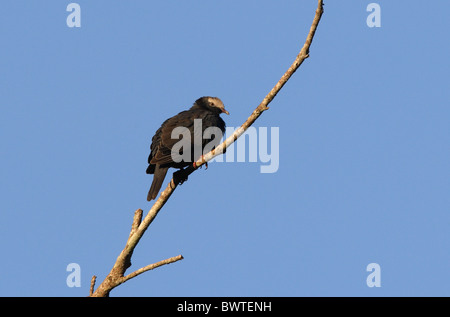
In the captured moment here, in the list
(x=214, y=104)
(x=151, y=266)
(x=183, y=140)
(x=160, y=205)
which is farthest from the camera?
(x=214, y=104)

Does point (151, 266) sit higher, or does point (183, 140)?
point (183, 140)

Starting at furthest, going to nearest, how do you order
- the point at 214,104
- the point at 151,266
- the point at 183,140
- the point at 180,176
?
the point at 214,104 → the point at 183,140 → the point at 180,176 → the point at 151,266

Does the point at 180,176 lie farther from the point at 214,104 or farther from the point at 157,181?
the point at 214,104

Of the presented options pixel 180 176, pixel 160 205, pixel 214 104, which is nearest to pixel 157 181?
pixel 180 176

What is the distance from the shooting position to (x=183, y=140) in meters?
11.2

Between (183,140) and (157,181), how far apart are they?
74 centimetres

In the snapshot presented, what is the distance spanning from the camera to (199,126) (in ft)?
38.1

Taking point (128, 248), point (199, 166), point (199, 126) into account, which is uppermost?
point (199, 126)

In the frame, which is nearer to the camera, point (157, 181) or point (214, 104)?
point (157, 181)

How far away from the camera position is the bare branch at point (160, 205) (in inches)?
365
